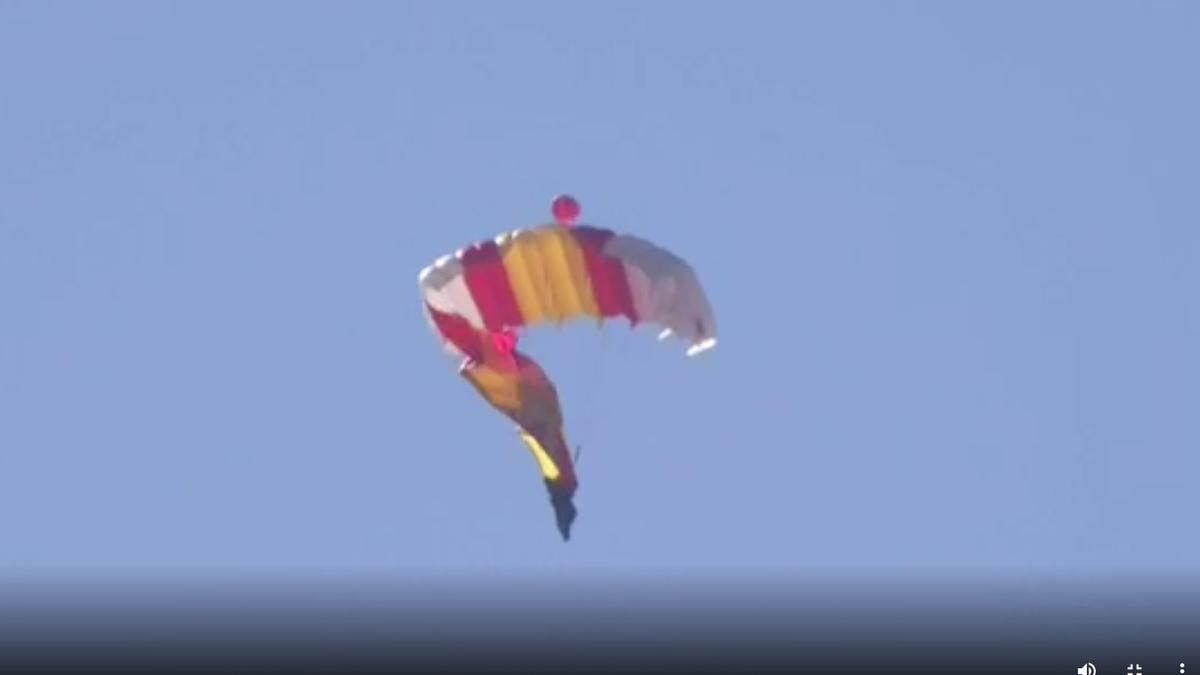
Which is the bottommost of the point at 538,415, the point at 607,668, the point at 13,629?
the point at 538,415

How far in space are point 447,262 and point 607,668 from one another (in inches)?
2222

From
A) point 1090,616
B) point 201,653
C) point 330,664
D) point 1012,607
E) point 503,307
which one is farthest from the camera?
point 1012,607

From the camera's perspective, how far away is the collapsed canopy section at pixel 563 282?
4378 centimetres

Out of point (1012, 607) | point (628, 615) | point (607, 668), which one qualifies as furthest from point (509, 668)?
point (1012, 607)

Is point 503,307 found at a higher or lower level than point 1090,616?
lower

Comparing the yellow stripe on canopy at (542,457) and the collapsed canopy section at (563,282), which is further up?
the collapsed canopy section at (563,282)

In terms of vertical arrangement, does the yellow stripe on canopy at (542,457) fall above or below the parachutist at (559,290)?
below

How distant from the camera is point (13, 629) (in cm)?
16275

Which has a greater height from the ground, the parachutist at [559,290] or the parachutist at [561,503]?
the parachutist at [559,290]

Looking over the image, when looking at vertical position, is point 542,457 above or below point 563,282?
below

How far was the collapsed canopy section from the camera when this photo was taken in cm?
4378

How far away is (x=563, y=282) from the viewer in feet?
145

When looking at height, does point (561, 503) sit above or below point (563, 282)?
below

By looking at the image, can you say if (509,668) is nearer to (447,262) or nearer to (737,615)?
(447,262)
